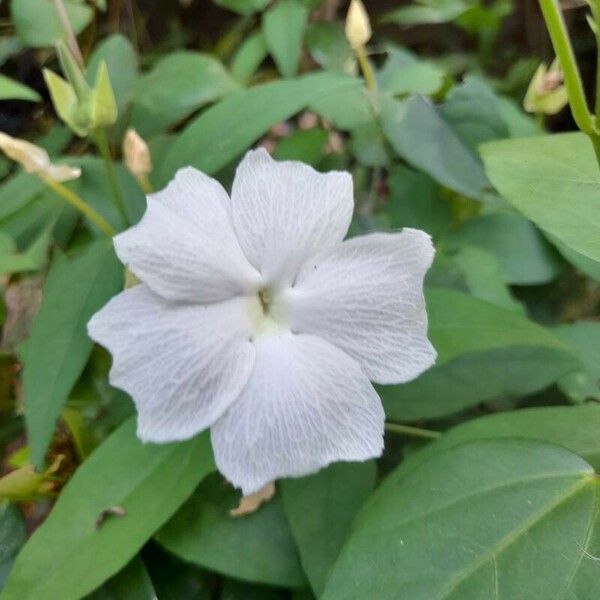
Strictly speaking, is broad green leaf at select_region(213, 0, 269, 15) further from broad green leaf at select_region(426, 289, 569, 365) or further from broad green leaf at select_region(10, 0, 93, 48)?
broad green leaf at select_region(426, 289, 569, 365)

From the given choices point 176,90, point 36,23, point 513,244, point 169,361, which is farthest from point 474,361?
point 36,23

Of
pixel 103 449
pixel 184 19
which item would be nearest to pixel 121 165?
pixel 103 449

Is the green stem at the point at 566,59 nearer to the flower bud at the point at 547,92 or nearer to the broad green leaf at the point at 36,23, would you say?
the flower bud at the point at 547,92

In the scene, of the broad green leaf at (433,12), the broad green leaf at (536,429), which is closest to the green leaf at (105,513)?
the broad green leaf at (536,429)

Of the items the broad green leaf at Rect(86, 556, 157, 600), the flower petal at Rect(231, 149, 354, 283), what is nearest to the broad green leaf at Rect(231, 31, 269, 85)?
the flower petal at Rect(231, 149, 354, 283)

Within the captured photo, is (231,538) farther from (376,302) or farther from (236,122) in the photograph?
(236,122)

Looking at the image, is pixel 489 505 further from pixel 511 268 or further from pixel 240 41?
pixel 240 41
